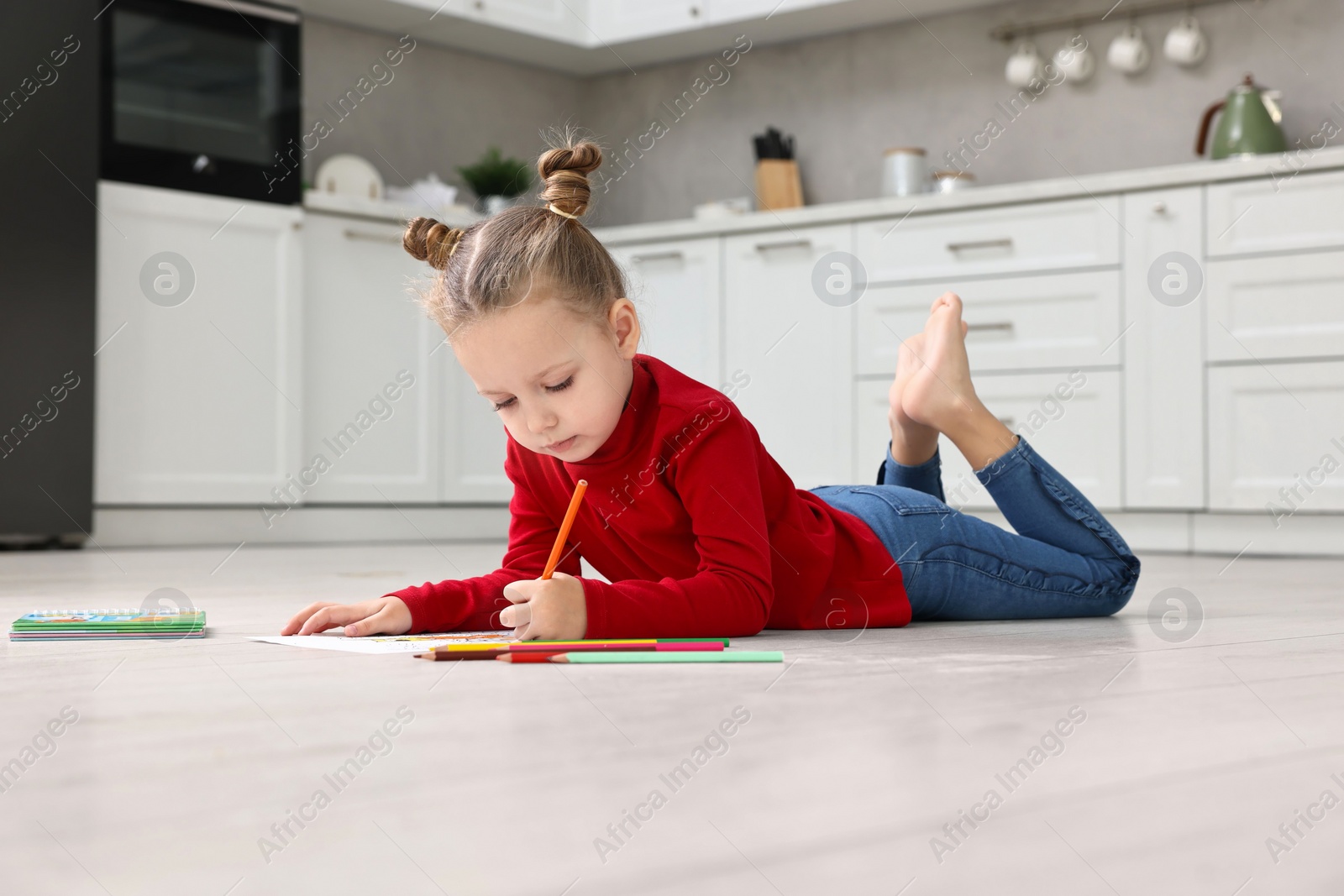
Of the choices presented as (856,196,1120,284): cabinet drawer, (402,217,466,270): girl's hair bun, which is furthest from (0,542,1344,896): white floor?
(856,196,1120,284): cabinet drawer

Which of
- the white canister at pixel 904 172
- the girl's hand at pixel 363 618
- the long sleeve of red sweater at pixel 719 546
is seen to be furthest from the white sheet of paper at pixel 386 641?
the white canister at pixel 904 172

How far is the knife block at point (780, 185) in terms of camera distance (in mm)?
3928

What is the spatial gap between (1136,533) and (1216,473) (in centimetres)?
23

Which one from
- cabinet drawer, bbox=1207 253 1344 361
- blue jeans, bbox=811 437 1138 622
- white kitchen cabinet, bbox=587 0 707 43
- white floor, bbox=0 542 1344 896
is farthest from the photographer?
white kitchen cabinet, bbox=587 0 707 43

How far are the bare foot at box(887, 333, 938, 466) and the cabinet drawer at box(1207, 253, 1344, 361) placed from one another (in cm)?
151

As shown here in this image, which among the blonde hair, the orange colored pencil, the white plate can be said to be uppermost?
the white plate

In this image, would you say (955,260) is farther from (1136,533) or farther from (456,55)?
(456,55)

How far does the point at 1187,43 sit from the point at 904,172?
0.75 meters

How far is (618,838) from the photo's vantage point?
1.74 feet

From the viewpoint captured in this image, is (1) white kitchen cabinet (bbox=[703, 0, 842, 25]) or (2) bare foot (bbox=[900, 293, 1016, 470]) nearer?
(2) bare foot (bbox=[900, 293, 1016, 470])

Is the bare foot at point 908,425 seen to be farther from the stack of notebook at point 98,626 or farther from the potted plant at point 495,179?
the potted plant at point 495,179

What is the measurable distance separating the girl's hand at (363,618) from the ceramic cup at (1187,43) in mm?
2886

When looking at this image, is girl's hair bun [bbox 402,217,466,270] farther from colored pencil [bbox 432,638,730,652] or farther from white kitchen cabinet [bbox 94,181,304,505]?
white kitchen cabinet [bbox 94,181,304,505]

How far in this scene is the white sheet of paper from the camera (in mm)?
1082
